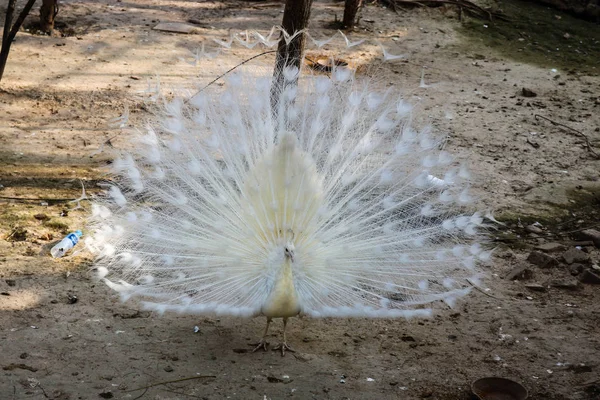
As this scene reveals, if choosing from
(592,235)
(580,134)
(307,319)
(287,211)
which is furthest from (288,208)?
(580,134)

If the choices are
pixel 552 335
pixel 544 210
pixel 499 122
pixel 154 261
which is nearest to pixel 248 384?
pixel 154 261

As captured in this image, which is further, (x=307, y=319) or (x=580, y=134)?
(x=580, y=134)

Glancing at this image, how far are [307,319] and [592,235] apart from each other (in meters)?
2.81

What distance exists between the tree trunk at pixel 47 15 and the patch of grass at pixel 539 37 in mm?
6125

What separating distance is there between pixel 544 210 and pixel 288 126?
3.19 m

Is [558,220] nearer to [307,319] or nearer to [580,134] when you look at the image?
[580,134]

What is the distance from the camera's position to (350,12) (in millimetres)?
11617

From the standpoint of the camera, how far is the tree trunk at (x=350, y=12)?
11.5 meters

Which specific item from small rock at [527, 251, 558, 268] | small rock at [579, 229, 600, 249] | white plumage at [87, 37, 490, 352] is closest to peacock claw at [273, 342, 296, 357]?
white plumage at [87, 37, 490, 352]

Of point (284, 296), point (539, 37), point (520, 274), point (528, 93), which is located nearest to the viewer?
point (284, 296)

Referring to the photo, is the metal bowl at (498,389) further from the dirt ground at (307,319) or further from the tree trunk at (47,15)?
the tree trunk at (47,15)

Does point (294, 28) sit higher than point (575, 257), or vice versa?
point (294, 28)

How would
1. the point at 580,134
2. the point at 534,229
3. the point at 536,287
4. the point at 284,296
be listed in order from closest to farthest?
the point at 284,296
the point at 536,287
the point at 534,229
the point at 580,134

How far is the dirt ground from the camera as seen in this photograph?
4.50 meters
